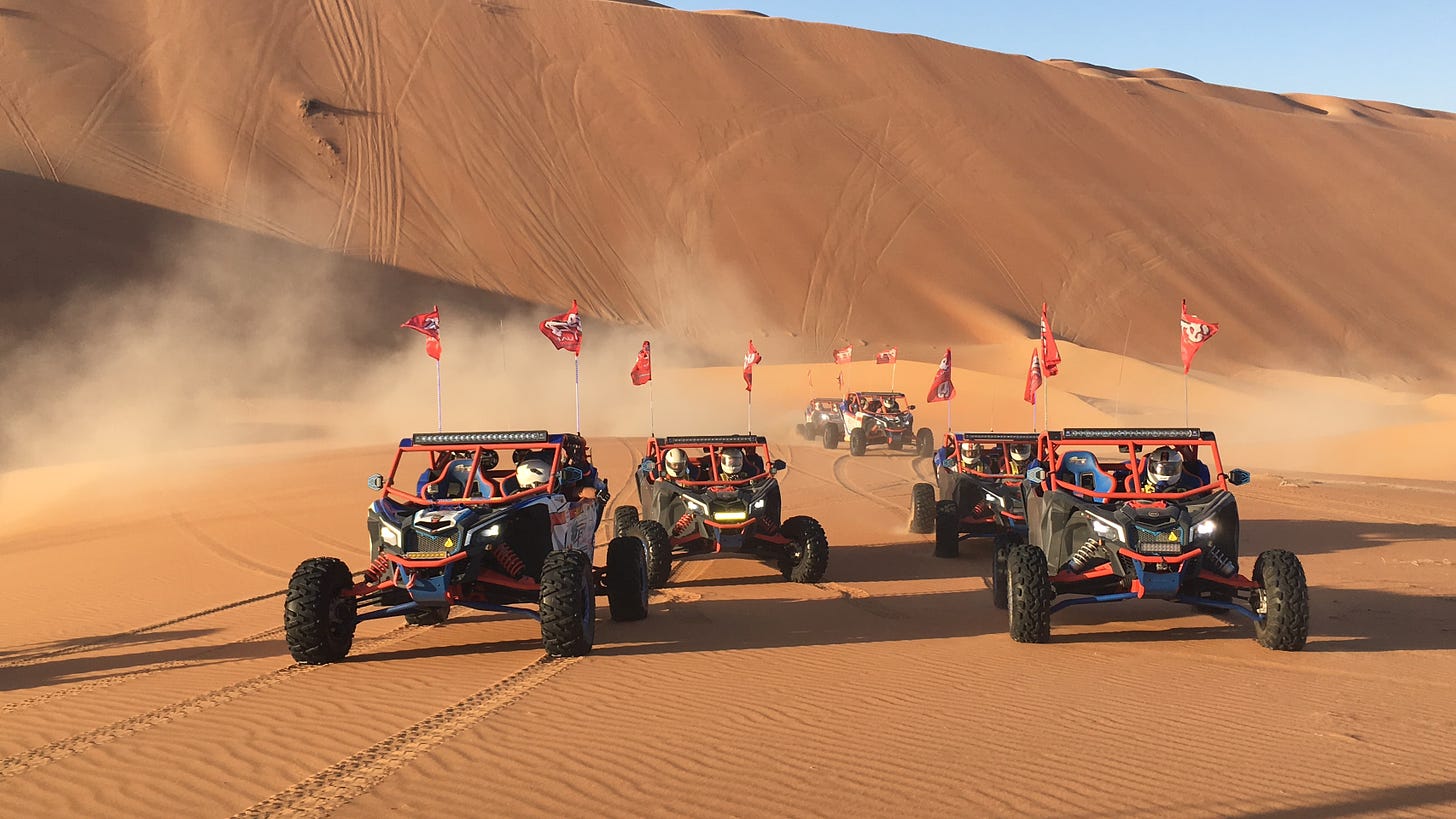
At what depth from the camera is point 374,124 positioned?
72.1 m

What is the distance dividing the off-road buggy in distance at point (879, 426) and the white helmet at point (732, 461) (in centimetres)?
1808

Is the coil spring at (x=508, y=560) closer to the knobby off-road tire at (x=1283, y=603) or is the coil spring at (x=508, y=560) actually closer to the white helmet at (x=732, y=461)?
the white helmet at (x=732, y=461)

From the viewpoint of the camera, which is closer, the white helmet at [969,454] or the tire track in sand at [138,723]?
the tire track in sand at [138,723]

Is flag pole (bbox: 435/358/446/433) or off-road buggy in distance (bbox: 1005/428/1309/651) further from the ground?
flag pole (bbox: 435/358/446/433)

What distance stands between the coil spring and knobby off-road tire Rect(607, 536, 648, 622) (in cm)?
116

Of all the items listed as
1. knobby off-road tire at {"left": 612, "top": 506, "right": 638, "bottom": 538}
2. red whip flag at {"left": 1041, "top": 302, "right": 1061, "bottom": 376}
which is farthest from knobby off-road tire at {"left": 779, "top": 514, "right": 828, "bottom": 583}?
red whip flag at {"left": 1041, "top": 302, "right": 1061, "bottom": 376}

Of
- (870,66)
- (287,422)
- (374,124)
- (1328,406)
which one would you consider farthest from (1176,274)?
(287,422)

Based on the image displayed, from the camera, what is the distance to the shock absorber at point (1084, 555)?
1061 centimetres

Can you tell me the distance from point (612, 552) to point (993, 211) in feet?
227

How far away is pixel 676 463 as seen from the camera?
15602mm

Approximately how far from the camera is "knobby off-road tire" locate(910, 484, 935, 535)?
18906 mm

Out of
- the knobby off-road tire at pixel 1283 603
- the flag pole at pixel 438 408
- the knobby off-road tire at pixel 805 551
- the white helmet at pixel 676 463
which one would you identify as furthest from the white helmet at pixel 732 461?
the knobby off-road tire at pixel 1283 603

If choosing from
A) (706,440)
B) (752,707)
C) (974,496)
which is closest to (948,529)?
(974,496)

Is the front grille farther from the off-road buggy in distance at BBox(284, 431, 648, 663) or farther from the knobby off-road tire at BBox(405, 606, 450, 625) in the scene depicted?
the knobby off-road tire at BBox(405, 606, 450, 625)
